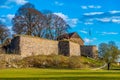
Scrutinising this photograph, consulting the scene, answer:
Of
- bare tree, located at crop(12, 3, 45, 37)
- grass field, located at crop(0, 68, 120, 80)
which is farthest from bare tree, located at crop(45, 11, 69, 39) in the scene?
grass field, located at crop(0, 68, 120, 80)

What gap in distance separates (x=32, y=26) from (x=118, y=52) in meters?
26.6

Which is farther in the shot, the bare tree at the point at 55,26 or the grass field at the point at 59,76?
the bare tree at the point at 55,26

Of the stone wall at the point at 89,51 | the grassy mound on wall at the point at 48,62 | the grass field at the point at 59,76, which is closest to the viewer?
the grass field at the point at 59,76

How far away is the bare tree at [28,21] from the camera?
318 ft

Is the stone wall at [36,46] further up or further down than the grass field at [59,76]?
further up

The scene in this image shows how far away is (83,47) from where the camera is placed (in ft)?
382

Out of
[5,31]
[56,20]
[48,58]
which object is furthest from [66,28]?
[48,58]

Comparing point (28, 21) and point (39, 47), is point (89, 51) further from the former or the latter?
point (39, 47)

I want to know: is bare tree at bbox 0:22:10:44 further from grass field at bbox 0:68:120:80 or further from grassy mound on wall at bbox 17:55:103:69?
grass field at bbox 0:68:120:80

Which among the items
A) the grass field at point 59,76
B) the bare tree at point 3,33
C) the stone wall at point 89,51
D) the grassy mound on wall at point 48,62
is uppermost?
the bare tree at point 3,33

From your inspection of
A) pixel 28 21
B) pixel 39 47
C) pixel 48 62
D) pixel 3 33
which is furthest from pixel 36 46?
pixel 3 33

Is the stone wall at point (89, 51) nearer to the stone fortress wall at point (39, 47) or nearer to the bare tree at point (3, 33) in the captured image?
the stone fortress wall at point (39, 47)

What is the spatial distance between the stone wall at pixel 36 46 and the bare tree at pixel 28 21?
832 centimetres

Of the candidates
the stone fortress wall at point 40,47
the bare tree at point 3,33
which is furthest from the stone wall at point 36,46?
the bare tree at point 3,33
